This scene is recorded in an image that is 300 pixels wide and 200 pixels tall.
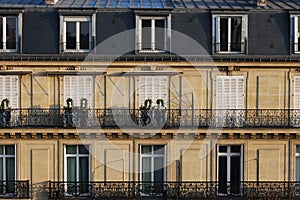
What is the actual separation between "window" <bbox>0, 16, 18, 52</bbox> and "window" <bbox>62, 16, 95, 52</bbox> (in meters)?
2.04

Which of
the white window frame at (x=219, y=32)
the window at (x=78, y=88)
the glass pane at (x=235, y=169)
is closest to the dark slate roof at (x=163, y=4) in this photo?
the white window frame at (x=219, y=32)

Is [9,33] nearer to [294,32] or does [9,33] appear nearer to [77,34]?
[77,34]

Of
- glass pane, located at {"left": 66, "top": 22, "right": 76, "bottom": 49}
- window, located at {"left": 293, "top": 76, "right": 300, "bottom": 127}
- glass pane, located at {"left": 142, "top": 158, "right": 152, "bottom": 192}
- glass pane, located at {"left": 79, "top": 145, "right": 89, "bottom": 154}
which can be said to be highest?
glass pane, located at {"left": 66, "top": 22, "right": 76, "bottom": 49}

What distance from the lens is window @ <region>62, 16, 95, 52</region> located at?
23438 mm

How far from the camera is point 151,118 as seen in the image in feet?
75.7

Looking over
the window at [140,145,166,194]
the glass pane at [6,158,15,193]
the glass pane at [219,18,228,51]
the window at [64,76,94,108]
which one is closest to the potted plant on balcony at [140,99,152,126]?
the window at [140,145,166,194]

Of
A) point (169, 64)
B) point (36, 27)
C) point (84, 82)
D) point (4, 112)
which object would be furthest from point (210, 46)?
point (4, 112)

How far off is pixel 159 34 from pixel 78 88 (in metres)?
4.11

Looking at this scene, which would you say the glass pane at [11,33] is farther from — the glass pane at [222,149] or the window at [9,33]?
the glass pane at [222,149]

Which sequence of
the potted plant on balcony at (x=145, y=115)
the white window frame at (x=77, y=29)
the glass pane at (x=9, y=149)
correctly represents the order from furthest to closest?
1. the glass pane at (x=9, y=149)
2. the white window frame at (x=77, y=29)
3. the potted plant on balcony at (x=145, y=115)

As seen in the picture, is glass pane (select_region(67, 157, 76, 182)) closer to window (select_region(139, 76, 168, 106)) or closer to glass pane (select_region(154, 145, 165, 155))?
glass pane (select_region(154, 145, 165, 155))

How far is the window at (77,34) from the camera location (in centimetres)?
2344

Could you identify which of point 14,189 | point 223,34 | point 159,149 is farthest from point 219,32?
point 14,189

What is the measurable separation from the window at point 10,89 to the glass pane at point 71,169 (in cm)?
325
